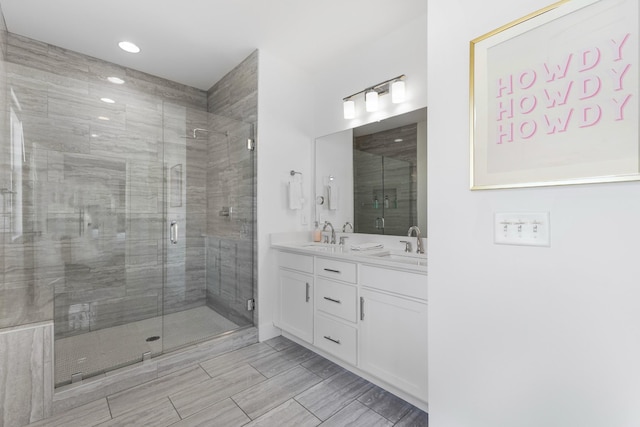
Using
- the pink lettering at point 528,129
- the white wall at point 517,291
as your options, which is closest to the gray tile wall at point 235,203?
the white wall at point 517,291

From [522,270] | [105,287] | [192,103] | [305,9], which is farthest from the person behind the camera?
[192,103]

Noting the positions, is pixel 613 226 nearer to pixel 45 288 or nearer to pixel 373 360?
pixel 373 360

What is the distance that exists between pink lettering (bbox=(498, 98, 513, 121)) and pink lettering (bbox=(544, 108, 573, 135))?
0.37ft

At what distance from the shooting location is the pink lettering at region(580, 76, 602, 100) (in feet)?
2.95

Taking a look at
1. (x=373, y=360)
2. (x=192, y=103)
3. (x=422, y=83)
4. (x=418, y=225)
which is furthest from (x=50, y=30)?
(x=373, y=360)

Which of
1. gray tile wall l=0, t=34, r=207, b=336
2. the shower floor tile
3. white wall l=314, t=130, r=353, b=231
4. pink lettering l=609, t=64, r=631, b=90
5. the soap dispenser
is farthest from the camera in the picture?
the soap dispenser

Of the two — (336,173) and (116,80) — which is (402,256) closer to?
(336,173)

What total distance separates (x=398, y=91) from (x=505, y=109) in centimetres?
131

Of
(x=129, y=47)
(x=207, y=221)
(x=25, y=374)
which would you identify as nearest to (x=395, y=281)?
(x=207, y=221)

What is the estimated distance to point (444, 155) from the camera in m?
1.24

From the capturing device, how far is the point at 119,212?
8.56ft

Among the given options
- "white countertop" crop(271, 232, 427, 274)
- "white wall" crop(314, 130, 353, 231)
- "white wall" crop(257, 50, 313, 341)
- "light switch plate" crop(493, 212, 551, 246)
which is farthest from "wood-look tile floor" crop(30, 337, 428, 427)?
"white wall" crop(314, 130, 353, 231)

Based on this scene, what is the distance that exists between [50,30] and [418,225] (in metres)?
3.42

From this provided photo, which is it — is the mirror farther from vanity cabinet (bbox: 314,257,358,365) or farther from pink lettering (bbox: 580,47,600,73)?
pink lettering (bbox: 580,47,600,73)
